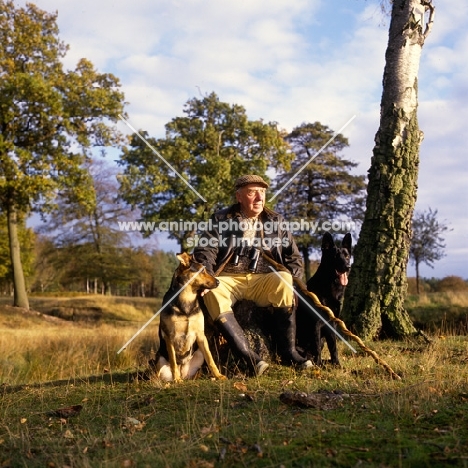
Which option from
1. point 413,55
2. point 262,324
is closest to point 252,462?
point 262,324

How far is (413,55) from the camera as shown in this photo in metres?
10.1

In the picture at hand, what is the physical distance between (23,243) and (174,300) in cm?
3996

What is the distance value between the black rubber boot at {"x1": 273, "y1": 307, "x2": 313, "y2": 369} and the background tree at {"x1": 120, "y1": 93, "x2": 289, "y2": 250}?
21.4 metres

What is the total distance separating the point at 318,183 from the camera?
39188 millimetres

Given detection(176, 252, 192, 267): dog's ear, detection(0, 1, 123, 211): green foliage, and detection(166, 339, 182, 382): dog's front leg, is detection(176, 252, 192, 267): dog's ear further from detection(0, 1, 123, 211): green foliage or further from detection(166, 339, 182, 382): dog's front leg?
detection(0, 1, 123, 211): green foliage

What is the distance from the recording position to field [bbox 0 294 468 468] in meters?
3.85

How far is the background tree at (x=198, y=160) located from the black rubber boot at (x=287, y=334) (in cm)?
2142

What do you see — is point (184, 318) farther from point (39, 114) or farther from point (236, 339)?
point (39, 114)

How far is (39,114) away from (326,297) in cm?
2156

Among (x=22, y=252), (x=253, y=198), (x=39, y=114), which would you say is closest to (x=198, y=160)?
(x=39, y=114)

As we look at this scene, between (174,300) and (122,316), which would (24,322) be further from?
(174,300)

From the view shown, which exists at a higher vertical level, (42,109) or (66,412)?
(42,109)

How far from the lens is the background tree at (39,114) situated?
24.1 metres

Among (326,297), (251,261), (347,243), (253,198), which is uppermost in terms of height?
(253,198)
